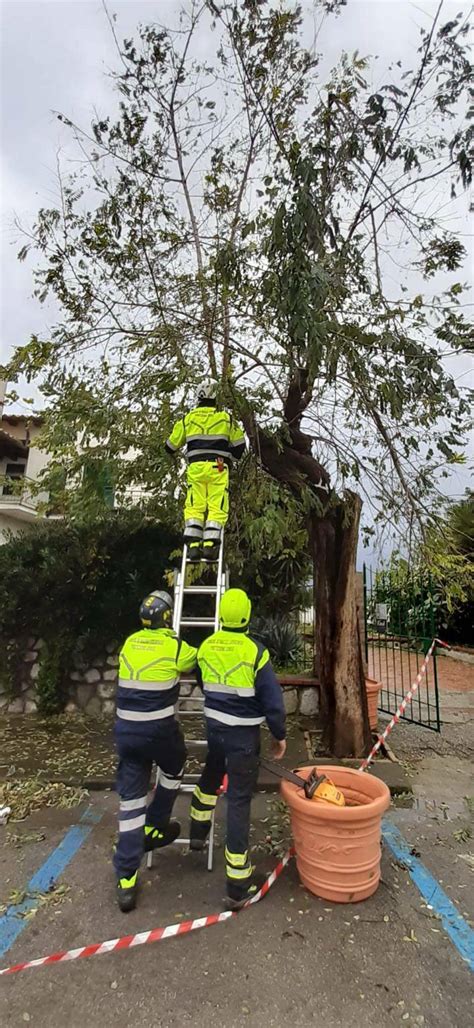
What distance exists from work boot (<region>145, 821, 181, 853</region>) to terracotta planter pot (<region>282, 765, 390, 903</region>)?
902 millimetres

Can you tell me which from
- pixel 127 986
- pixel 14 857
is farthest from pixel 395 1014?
pixel 14 857

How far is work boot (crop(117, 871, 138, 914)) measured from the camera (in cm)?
320

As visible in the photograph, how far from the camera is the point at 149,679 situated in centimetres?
337

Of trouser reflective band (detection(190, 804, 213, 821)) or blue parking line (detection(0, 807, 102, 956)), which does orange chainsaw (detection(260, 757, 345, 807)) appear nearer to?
trouser reflective band (detection(190, 804, 213, 821))

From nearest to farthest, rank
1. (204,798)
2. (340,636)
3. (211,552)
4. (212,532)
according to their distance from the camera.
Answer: (204,798) < (212,532) < (211,552) < (340,636)

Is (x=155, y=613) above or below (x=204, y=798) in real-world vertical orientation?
above

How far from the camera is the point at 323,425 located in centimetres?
601

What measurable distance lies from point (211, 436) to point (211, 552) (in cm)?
109

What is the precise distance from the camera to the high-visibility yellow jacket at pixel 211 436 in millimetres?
4852

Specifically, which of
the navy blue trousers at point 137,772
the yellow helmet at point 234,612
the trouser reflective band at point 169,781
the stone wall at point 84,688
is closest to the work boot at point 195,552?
the yellow helmet at point 234,612

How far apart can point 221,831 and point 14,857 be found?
1588 mm

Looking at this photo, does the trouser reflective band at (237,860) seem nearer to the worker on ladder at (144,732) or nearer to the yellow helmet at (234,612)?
the worker on ladder at (144,732)

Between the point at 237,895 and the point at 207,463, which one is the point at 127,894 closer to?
the point at 237,895

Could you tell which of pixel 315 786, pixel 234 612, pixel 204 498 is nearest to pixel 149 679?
pixel 234 612
